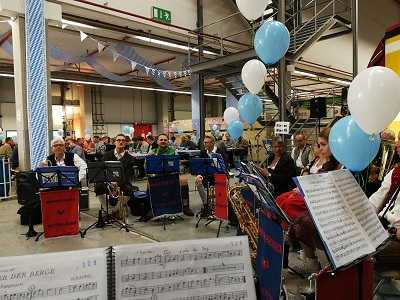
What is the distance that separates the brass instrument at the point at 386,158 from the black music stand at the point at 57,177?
4.25 metres

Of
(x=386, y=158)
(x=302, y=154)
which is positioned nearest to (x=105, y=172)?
(x=302, y=154)

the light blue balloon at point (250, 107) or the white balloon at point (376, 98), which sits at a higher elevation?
the light blue balloon at point (250, 107)

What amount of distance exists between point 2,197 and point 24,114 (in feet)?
6.61

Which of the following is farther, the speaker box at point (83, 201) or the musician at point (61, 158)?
the speaker box at point (83, 201)

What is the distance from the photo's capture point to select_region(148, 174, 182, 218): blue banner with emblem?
16.1ft

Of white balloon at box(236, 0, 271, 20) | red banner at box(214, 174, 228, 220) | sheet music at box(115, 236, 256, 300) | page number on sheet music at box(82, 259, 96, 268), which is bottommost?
red banner at box(214, 174, 228, 220)

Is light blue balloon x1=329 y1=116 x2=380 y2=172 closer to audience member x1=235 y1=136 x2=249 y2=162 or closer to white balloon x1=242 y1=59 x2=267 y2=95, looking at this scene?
white balloon x1=242 y1=59 x2=267 y2=95

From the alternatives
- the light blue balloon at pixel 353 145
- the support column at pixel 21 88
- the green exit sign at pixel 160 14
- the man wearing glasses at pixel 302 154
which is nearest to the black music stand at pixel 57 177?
the support column at pixel 21 88

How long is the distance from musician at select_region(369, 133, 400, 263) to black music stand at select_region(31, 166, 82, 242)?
11.7ft

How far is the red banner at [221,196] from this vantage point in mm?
4414

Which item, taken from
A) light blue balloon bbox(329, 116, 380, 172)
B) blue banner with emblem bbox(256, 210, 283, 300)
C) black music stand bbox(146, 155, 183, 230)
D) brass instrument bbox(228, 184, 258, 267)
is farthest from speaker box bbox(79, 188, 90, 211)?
light blue balloon bbox(329, 116, 380, 172)

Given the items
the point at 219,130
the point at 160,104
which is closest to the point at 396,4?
the point at 219,130

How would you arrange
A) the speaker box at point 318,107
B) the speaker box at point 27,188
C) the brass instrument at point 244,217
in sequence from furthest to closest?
the speaker box at point 318,107 < the speaker box at point 27,188 < the brass instrument at point 244,217

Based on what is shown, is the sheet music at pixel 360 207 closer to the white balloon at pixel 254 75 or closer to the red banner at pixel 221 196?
the red banner at pixel 221 196
